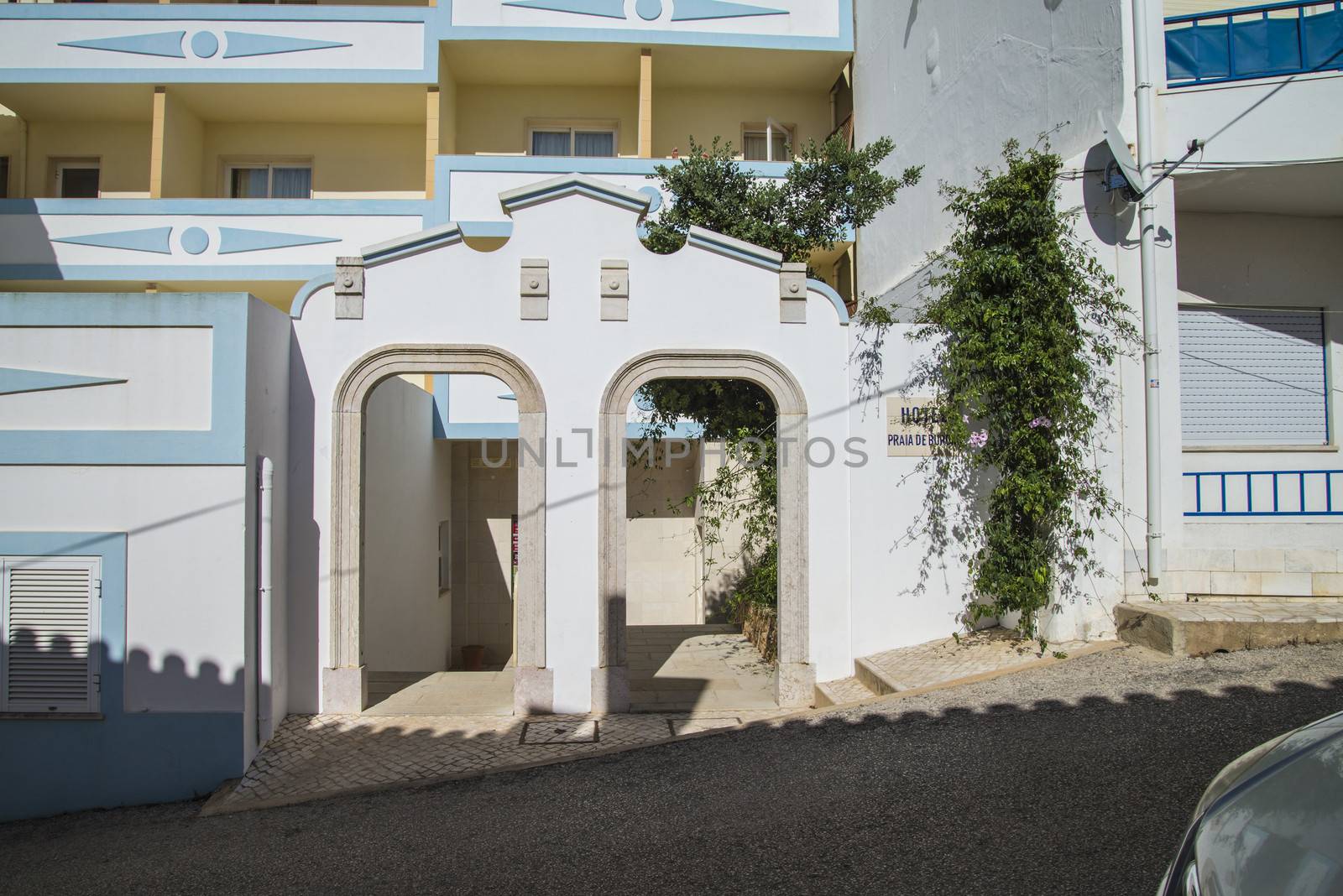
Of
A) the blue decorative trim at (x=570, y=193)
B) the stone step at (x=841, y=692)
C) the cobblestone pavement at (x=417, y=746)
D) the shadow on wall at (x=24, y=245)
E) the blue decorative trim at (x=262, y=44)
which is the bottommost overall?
the cobblestone pavement at (x=417, y=746)

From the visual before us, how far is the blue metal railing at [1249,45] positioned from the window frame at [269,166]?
12256 mm

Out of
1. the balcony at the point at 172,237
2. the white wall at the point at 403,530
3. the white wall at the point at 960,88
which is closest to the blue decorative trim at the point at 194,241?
the balcony at the point at 172,237

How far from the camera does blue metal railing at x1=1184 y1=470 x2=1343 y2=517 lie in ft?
27.7

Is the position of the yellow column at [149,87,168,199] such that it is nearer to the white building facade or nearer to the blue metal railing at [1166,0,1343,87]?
the white building facade

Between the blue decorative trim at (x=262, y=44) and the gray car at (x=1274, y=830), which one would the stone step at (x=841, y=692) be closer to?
the gray car at (x=1274, y=830)

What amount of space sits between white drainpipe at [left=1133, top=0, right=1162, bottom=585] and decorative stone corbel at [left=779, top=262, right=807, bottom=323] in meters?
2.78

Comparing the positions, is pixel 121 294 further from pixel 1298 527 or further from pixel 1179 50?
pixel 1298 527

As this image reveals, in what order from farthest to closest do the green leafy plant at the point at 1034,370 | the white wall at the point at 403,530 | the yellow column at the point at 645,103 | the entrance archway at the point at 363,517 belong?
the yellow column at the point at 645,103, the white wall at the point at 403,530, the entrance archway at the point at 363,517, the green leafy plant at the point at 1034,370

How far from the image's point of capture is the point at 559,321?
7879 millimetres

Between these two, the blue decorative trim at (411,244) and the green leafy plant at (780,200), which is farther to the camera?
the green leafy plant at (780,200)

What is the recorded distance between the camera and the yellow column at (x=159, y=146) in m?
13.2

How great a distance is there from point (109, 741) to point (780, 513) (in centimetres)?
555

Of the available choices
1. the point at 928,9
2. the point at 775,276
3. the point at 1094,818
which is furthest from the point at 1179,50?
the point at 1094,818

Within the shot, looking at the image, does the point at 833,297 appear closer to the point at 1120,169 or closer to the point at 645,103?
the point at 1120,169
